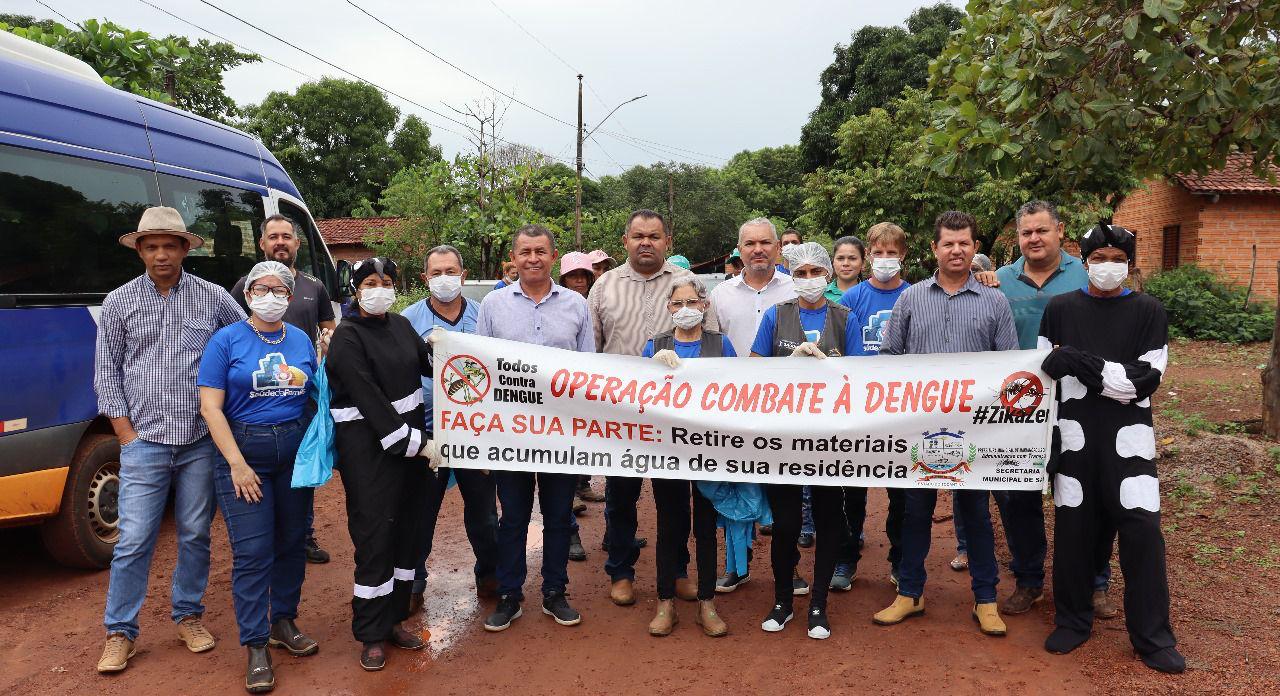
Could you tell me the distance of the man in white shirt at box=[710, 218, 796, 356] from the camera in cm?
515

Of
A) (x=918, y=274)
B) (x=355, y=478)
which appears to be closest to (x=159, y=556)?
(x=355, y=478)

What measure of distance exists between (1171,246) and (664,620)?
73.0ft

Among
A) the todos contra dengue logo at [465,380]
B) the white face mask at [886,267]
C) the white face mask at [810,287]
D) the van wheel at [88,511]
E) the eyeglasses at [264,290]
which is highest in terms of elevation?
the white face mask at [886,267]

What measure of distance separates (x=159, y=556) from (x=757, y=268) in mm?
4505

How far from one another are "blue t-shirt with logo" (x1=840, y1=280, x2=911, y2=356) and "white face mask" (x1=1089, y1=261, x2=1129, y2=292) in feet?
3.60

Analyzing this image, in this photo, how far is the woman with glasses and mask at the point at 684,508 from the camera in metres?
4.44

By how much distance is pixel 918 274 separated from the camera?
21000 mm

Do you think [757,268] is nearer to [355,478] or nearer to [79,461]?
[355,478]

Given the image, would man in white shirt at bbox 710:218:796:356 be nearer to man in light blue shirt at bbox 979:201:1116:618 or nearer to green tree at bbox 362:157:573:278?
man in light blue shirt at bbox 979:201:1116:618

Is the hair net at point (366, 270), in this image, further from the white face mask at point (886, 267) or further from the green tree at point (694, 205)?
the green tree at point (694, 205)

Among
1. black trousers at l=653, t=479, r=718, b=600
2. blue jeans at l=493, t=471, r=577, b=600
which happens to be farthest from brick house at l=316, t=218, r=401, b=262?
black trousers at l=653, t=479, r=718, b=600

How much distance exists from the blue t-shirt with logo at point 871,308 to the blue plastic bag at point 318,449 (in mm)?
2891

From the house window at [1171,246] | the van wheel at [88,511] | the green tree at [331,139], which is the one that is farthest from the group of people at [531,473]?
the green tree at [331,139]

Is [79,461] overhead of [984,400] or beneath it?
beneath
